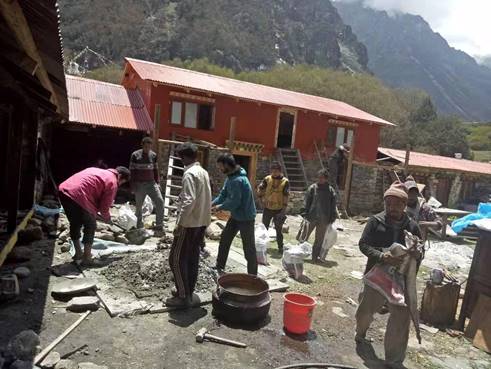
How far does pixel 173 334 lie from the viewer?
3.95m

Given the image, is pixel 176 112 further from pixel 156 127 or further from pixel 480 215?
pixel 480 215

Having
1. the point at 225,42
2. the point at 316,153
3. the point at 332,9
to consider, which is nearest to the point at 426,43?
the point at 332,9

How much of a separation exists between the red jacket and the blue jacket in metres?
1.53

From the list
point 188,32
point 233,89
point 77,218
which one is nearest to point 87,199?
point 77,218

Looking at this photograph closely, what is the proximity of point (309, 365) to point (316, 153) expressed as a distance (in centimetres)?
1492

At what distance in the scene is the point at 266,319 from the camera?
15.0 feet

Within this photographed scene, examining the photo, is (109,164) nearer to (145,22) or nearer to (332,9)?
(145,22)

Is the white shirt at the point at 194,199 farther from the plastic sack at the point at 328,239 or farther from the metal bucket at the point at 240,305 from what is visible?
the plastic sack at the point at 328,239

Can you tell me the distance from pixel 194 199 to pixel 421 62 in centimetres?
15493

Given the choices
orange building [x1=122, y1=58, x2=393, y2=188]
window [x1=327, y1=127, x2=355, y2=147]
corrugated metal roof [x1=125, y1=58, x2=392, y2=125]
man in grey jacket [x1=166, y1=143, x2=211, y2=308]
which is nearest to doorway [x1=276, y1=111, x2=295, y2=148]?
orange building [x1=122, y1=58, x2=393, y2=188]

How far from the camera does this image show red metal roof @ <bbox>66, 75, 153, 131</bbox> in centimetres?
1268

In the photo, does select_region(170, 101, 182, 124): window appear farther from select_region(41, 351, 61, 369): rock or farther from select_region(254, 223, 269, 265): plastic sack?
select_region(41, 351, 61, 369): rock

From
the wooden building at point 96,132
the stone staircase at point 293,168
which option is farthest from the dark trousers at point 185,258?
the stone staircase at point 293,168

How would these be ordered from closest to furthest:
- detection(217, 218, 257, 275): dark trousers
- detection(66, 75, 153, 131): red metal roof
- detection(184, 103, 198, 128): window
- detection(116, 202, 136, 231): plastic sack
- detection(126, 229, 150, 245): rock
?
detection(217, 218, 257, 275): dark trousers, detection(126, 229, 150, 245): rock, detection(116, 202, 136, 231): plastic sack, detection(66, 75, 153, 131): red metal roof, detection(184, 103, 198, 128): window
